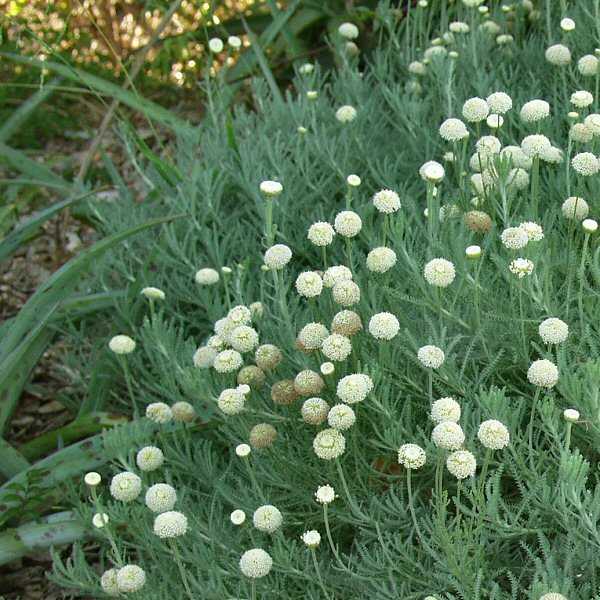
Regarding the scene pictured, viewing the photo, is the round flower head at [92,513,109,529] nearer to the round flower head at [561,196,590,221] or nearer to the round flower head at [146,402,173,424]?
the round flower head at [146,402,173,424]

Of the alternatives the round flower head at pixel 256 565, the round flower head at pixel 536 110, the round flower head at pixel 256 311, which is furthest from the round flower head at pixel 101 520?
the round flower head at pixel 536 110

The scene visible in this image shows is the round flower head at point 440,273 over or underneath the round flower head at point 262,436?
over

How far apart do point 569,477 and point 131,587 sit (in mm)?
848

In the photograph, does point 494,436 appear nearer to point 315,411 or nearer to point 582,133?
point 315,411

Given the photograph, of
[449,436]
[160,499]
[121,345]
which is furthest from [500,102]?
[160,499]

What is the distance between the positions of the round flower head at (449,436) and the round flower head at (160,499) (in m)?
0.56

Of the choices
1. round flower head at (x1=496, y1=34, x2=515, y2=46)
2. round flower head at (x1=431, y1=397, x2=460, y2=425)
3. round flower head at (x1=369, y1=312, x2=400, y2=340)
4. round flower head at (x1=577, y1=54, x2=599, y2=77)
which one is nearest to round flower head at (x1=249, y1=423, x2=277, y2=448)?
round flower head at (x1=369, y1=312, x2=400, y2=340)

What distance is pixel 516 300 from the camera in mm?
2211

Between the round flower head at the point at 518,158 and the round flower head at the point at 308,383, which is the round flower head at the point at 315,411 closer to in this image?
the round flower head at the point at 308,383

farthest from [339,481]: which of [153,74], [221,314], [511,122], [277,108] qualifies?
[153,74]

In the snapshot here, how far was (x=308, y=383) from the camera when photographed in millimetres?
2000

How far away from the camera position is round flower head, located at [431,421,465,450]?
5.52 feet

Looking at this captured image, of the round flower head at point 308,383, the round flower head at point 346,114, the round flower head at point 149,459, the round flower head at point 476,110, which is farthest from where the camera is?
the round flower head at point 346,114

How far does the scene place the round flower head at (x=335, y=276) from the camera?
212 centimetres
